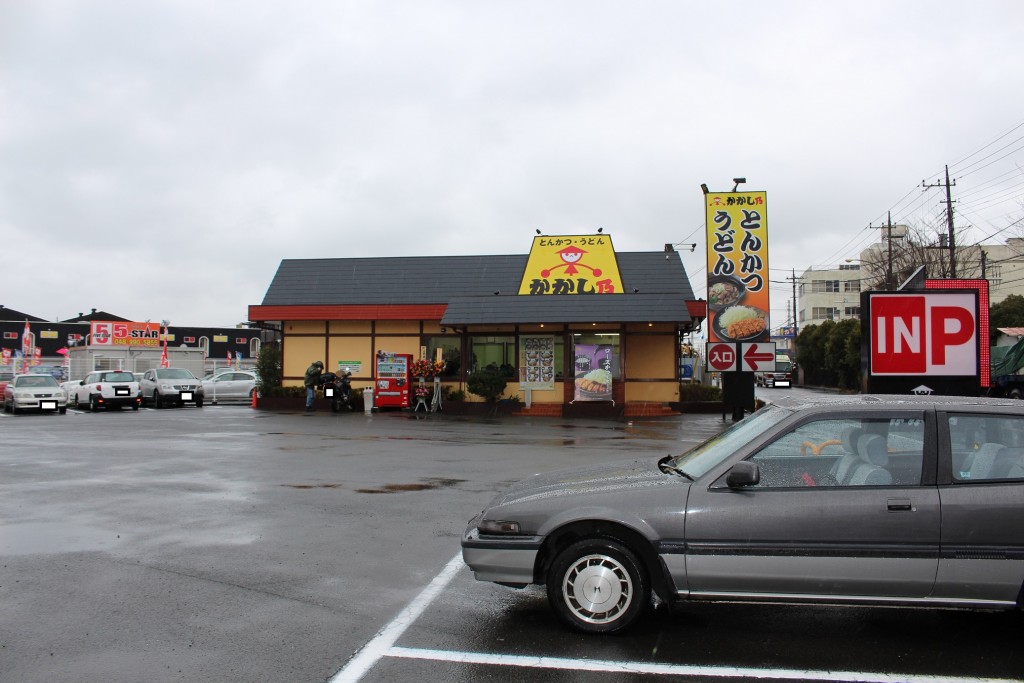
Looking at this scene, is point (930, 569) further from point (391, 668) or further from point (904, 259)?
point (904, 259)

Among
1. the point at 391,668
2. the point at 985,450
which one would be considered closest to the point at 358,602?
the point at 391,668

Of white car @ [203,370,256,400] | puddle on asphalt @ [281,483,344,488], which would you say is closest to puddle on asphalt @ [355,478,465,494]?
puddle on asphalt @ [281,483,344,488]

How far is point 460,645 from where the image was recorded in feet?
14.5

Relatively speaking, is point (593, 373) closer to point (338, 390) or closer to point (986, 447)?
point (338, 390)

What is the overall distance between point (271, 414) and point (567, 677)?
2243 centimetres

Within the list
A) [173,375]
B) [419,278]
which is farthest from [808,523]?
[173,375]

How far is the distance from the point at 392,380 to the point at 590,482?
21.6 meters

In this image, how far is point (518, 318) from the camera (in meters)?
25.6

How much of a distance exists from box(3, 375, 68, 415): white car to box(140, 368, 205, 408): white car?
338cm

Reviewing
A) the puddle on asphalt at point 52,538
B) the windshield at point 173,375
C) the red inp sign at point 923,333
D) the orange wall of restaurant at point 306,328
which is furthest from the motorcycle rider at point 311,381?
the red inp sign at point 923,333

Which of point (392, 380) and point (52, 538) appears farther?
point (392, 380)

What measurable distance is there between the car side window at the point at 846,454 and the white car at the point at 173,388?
28396 mm

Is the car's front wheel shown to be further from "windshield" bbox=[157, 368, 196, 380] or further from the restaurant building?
"windshield" bbox=[157, 368, 196, 380]

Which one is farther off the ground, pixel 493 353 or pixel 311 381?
pixel 493 353
